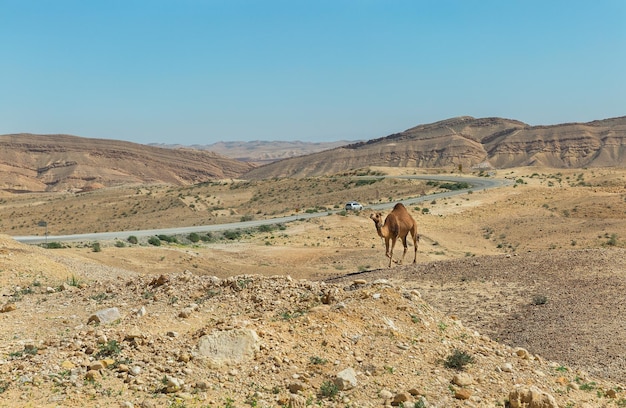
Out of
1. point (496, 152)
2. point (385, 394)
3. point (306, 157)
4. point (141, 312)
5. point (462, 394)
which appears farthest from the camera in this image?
point (306, 157)

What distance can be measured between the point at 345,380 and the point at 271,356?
4.12 feet

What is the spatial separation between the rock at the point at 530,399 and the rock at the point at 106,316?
7.34 meters

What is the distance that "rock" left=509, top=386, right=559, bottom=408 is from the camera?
29.6ft

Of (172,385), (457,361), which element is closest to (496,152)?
(457,361)

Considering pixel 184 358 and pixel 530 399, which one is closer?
pixel 530 399

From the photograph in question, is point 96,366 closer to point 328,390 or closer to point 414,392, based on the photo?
point 328,390

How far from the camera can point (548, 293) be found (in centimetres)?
1862

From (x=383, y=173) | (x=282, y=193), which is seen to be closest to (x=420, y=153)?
(x=383, y=173)

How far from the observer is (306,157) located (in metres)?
182

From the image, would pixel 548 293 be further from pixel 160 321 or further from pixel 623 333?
pixel 160 321

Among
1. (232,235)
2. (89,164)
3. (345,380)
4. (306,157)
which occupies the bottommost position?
(232,235)

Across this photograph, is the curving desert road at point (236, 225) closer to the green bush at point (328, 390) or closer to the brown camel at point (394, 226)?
the brown camel at point (394, 226)

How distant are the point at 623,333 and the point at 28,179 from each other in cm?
13949

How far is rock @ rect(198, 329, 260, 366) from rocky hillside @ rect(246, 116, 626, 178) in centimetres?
14356
